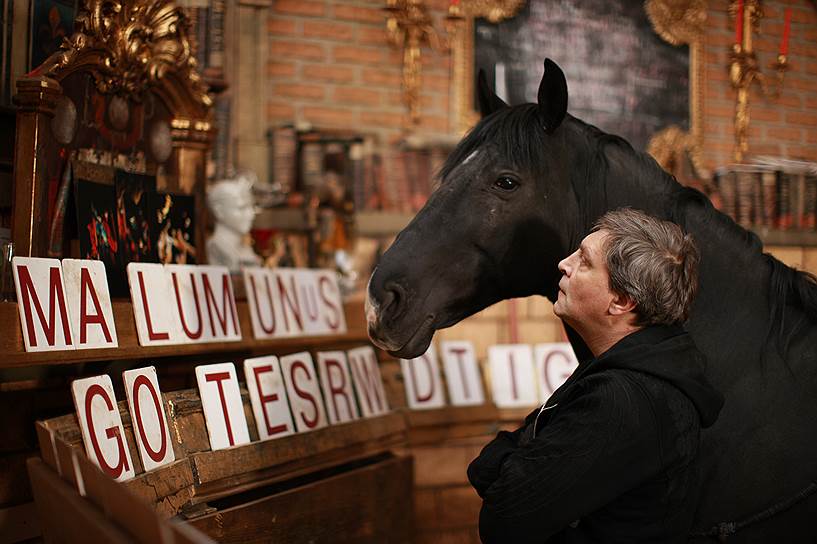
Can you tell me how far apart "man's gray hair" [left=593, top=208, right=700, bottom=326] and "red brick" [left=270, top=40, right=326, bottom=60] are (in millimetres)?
3564

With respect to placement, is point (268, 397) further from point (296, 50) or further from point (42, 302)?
point (296, 50)

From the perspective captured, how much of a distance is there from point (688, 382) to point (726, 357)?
33 centimetres

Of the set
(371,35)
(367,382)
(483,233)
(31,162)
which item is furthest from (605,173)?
(371,35)

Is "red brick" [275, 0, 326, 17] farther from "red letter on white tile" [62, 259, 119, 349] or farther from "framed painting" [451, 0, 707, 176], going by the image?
"red letter on white tile" [62, 259, 119, 349]

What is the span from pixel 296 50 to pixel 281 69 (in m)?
0.14

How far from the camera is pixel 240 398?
2.29 meters

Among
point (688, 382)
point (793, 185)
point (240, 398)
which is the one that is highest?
point (793, 185)

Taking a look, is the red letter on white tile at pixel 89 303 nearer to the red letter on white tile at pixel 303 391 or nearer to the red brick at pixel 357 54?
the red letter on white tile at pixel 303 391

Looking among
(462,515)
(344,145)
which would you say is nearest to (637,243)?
(462,515)

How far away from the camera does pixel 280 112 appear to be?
15.3ft

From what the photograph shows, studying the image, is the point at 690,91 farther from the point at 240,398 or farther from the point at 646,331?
the point at 646,331

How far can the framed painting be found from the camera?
16.5 ft

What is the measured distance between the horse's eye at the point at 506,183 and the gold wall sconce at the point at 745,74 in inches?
146

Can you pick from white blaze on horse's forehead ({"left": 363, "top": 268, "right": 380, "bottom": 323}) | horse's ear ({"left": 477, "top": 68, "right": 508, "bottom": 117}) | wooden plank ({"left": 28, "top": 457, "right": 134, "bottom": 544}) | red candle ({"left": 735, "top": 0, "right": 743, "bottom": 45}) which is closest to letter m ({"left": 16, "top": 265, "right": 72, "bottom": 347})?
wooden plank ({"left": 28, "top": 457, "right": 134, "bottom": 544})
